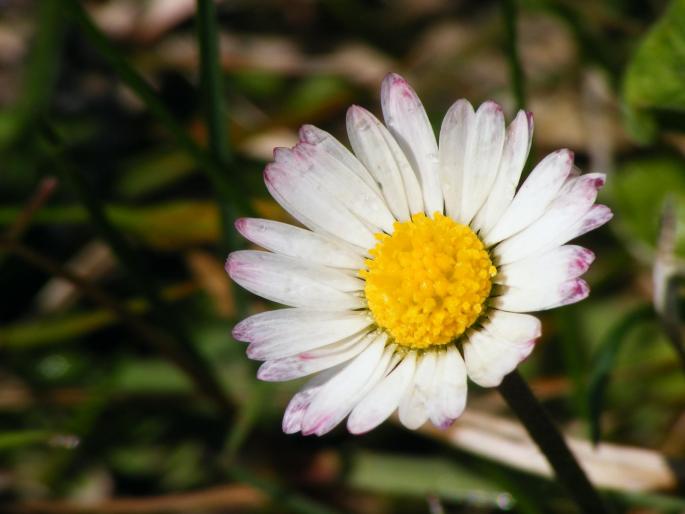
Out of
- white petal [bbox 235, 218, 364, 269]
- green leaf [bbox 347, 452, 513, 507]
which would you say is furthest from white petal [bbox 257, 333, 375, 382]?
green leaf [bbox 347, 452, 513, 507]

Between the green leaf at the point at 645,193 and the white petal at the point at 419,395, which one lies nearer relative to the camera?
the white petal at the point at 419,395


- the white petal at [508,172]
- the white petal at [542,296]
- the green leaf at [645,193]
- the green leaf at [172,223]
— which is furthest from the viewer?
the green leaf at [172,223]

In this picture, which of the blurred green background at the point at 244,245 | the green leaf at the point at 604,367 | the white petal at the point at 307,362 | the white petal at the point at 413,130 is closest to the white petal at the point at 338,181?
the white petal at the point at 413,130

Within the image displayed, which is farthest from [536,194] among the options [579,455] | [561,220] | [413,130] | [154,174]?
[154,174]

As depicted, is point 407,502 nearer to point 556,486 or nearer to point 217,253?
point 556,486

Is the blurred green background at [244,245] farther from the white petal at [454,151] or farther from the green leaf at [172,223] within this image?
the white petal at [454,151]

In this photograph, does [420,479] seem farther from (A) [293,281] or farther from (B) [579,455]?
(A) [293,281]

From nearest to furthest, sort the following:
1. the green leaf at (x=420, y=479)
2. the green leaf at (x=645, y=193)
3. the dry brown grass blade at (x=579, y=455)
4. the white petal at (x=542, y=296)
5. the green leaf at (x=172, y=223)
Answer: the white petal at (x=542, y=296), the dry brown grass blade at (x=579, y=455), the green leaf at (x=420, y=479), the green leaf at (x=645, y=193), the green leaf at (x=172, y=223)
